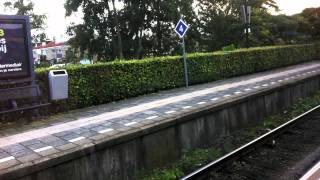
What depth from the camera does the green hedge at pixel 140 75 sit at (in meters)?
10.8

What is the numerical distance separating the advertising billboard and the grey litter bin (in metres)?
0.63

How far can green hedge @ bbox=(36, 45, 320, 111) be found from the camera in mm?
10781

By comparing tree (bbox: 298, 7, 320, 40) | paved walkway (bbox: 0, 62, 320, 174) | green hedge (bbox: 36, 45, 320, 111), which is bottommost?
paved walkway (bbox: 0, 62, 320, 174)

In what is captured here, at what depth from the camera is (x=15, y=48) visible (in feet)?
29.6

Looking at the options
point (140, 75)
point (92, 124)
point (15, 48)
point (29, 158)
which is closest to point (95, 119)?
point (92, 124)

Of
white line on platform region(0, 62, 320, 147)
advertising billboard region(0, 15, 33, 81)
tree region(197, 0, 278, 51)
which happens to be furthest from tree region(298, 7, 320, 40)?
advertising billboard region(0, 15, 33, 81)

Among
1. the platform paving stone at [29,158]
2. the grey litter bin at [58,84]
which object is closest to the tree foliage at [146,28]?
the grey litter bin at [58,84]

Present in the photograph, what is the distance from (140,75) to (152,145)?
5.39 meters

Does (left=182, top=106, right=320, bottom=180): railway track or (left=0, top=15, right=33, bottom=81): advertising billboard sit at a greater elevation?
(left=0, top=15, right=33, bottom=81): advertising billboard

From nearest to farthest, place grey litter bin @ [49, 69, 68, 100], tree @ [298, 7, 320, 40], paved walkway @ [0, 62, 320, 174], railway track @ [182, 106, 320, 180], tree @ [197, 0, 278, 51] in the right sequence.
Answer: paved walkway @ [0, 62, 320, 174] → railway track @ [182, 106, 320, 180] → grey litter bin @ [49, 69, 68, 100] → tree @ [197, 0, 278, 51] → tree @ [298, 7, 320, 40]

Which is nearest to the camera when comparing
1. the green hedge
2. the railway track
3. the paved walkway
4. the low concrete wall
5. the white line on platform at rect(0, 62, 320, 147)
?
the low concrete wall

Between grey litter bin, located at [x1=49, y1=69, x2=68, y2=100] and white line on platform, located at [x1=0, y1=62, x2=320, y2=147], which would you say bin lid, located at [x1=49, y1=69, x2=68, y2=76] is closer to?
grey litter bin, located at [x1=49, y1=69, x2=68, y2=100]

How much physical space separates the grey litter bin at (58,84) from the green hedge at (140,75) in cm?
34

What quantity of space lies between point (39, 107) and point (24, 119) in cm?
55
